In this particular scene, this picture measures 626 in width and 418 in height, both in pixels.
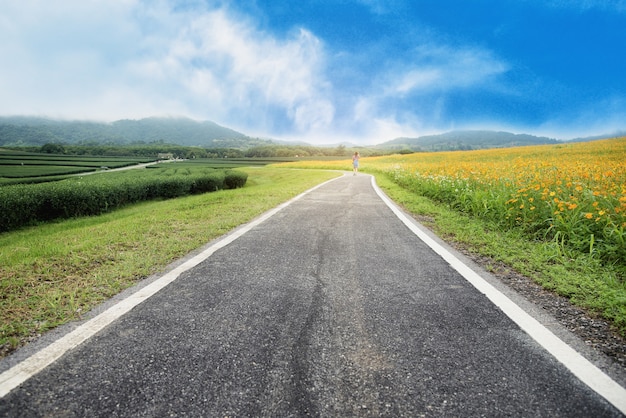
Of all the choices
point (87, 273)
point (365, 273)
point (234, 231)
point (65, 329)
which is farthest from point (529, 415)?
point (234, 231)

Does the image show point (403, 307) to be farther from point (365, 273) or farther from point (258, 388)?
point (258, 388)

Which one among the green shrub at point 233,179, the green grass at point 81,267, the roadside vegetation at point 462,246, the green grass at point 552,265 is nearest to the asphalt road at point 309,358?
the green grass at point 81,267

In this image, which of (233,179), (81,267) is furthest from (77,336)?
(233,179)

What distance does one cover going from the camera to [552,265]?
3543mm

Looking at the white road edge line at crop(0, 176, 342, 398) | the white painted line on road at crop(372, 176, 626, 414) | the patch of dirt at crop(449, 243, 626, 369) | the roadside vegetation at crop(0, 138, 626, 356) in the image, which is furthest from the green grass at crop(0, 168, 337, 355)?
the patch of dirt at crop(449, 243, 626, 369)

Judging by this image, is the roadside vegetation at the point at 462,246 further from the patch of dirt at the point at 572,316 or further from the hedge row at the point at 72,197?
the hedge row at the point at 72,197

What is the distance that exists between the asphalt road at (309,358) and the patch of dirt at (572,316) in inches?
16.3

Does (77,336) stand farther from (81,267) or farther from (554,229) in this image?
(554,229)

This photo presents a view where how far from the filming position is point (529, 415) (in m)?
1.40

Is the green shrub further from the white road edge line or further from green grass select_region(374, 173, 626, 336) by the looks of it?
the white road edge line

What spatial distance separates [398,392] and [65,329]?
2.24 metres

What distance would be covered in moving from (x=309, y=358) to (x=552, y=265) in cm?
334

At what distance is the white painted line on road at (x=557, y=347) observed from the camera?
1537 mm

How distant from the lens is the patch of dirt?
6.44 ft
